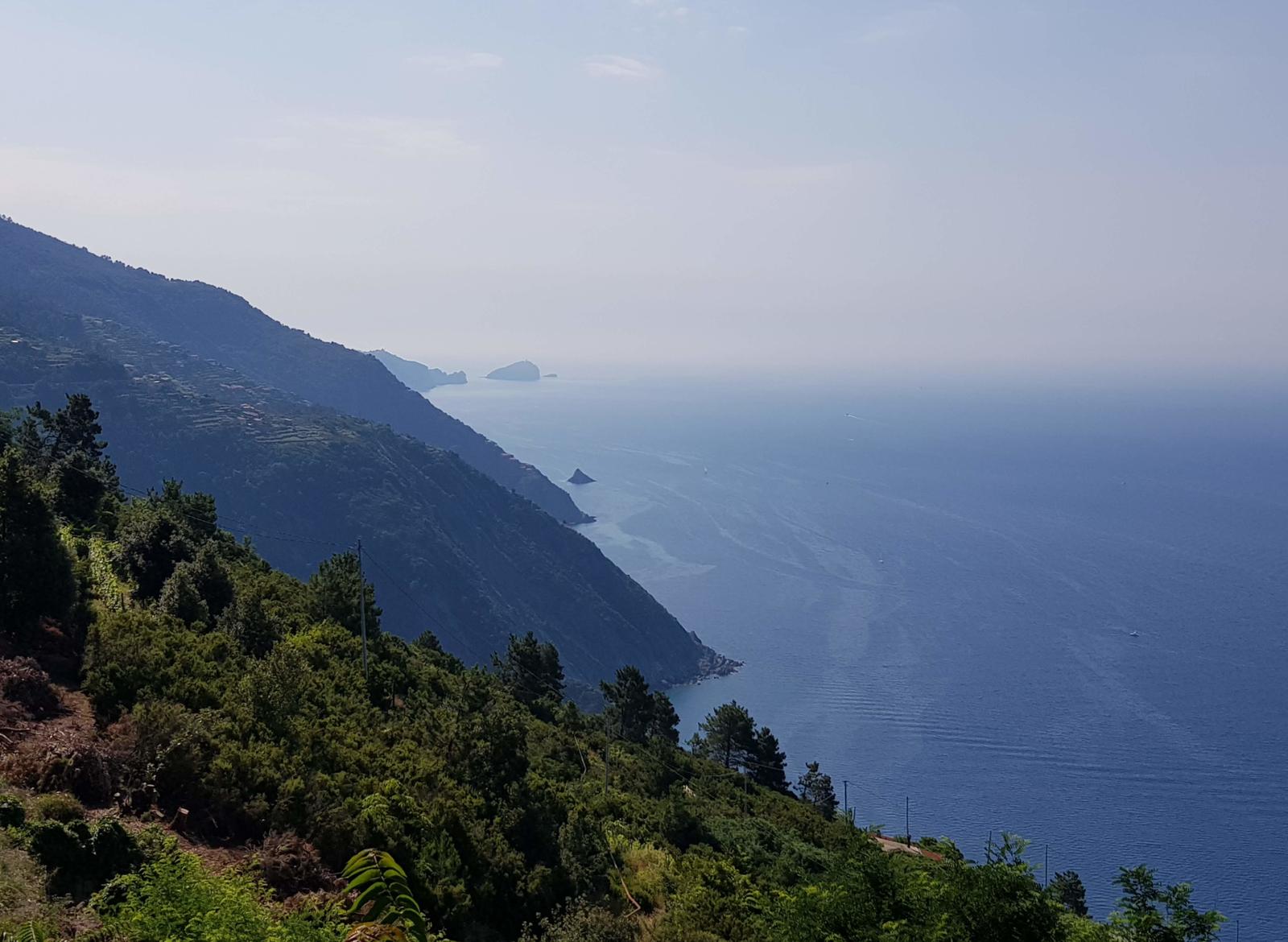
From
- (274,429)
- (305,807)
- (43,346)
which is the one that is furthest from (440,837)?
(43,346)

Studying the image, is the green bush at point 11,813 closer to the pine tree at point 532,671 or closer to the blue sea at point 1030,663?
the pine tree at point 532,671

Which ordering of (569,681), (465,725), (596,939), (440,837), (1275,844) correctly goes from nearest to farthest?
(596,939) → (440,837) → (465,725) → (1275,844) → (569,681)

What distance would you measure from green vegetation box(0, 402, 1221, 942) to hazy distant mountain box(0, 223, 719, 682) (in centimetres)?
8174

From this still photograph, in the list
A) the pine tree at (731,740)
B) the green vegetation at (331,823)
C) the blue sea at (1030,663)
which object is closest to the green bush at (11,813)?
the green vegetation at (331,823)

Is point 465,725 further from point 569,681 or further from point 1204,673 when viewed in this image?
point 1204,673

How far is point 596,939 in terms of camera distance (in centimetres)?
1305

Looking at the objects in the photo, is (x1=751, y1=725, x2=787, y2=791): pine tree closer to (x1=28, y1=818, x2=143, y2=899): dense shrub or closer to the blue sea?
the blue sea

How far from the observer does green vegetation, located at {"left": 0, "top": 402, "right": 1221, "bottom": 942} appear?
908cm

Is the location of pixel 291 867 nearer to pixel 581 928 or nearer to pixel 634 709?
pixel 581 928

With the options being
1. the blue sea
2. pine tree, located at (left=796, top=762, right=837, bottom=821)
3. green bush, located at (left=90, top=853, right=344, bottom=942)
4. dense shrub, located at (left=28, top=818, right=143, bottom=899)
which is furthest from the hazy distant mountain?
green bush, located at (left=90, top=853, right=344, bottom=942)

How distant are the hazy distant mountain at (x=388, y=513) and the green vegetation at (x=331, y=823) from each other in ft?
268

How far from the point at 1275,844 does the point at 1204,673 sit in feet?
105

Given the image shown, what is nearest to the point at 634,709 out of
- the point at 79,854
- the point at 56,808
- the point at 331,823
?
the point at 331,823

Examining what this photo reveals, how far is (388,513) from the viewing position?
12250cm
